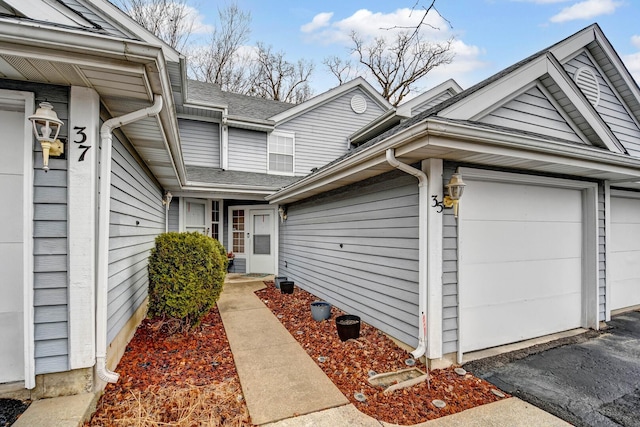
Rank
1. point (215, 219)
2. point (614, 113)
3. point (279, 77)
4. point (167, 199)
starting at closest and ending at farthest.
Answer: point (614, 113) → point (167, 199) → point (215, 219) → point (279, 77)

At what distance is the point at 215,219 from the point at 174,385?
7111mm

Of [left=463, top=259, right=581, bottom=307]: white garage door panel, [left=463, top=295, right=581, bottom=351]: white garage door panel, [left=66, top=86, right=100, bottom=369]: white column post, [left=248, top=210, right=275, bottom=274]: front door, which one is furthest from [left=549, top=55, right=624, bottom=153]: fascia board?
[left=248, top=210, right=275, bottom=274]: front door

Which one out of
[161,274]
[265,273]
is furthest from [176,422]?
[265,273]

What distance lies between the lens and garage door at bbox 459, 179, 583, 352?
3725 millimetres

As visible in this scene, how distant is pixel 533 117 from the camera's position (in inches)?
163

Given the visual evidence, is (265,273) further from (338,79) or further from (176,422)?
(338,79)

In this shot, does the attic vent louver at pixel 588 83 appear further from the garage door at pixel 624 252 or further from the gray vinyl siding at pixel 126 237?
the gray vinyl siding at pixel 126 237

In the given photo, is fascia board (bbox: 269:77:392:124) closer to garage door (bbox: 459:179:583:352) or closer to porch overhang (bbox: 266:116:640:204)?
porch overhang (bbox: 266:116:640:204)

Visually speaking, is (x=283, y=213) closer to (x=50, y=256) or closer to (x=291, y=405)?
(x=291, y=405)

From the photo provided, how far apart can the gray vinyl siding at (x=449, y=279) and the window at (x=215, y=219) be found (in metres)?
7.74

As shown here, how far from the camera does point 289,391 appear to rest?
297 cm

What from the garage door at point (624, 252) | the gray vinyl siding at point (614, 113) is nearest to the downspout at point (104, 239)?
the gray vinyl siding at point (614, 113)

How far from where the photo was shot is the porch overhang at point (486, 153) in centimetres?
290

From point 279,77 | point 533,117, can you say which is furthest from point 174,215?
point 279,77
